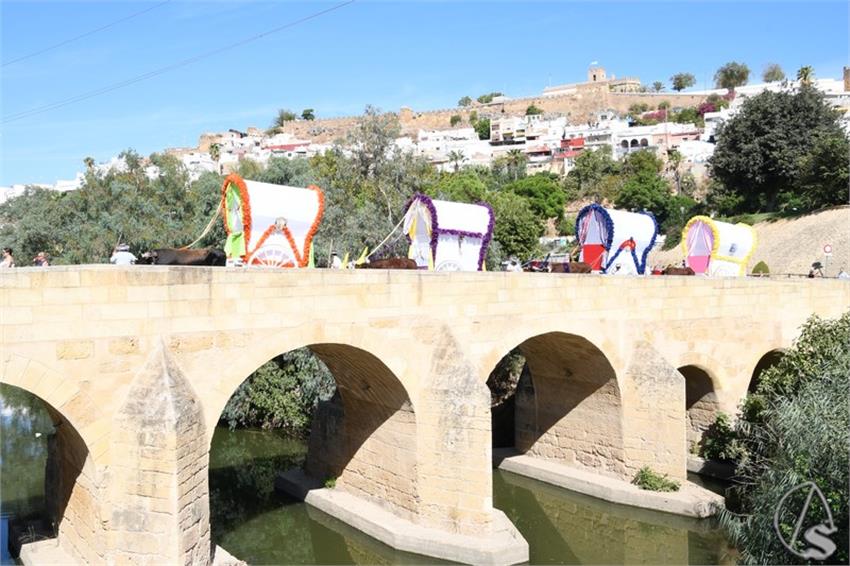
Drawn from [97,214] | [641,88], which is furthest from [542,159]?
[97,214]

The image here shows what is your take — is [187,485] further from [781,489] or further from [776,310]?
[776,310]

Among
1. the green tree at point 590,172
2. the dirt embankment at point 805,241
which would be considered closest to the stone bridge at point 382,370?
the dirt embankment at point 805,241

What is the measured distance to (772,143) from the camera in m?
38.6

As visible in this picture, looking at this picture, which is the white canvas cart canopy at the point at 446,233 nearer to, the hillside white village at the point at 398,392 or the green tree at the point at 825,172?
the hillside white village at the point at 398,392

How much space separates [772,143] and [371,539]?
33246 mm

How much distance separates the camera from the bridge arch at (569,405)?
1573 centimetres

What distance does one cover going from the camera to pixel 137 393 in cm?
940

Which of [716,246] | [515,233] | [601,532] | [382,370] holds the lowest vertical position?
[601,532]

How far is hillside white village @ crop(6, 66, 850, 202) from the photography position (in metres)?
78.9

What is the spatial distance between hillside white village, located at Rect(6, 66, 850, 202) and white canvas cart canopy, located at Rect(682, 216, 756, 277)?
154 feet

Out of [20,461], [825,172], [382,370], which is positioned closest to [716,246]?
[382,370]

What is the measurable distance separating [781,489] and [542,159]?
79374mm

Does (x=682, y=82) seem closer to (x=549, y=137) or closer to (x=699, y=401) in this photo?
(x=549, y=137)

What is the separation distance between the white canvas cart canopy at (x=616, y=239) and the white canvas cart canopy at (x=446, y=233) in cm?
369
